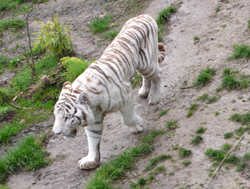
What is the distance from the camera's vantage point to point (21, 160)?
16.1ft

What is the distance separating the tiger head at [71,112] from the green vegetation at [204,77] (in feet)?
7.26

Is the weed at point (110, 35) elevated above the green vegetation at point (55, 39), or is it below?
below

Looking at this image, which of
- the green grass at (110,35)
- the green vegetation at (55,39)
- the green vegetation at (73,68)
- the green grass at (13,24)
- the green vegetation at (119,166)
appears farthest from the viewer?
the green grass at (13,24)

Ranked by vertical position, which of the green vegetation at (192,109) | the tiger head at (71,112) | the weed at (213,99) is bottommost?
the green vegetation at (192,109)

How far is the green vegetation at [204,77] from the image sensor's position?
206 inches

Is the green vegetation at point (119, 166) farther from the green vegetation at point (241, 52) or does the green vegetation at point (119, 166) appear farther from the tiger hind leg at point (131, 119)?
the green vegetation at point (241, 52)

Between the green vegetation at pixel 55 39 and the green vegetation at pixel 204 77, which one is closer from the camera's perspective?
the green vegetation at pixel 204 77

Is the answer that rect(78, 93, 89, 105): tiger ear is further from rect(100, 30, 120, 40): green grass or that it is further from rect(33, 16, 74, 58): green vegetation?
rect(100, 30, 120, 40): green grass

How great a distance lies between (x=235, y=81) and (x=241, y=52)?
0.77m

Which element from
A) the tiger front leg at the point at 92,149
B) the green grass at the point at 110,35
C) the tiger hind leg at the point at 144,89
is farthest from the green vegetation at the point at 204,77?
the green grass at the point at 110,35

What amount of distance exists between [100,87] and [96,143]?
0.89m

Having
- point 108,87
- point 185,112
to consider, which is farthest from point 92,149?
point 185,112

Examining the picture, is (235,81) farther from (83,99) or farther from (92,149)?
(83,99)

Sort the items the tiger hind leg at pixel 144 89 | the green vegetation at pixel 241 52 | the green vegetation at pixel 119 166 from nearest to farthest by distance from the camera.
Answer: the green vegetation at pixel 119 166
the green vegetation at pixel 241 52
the tiger hind leg at pixel 144 89
